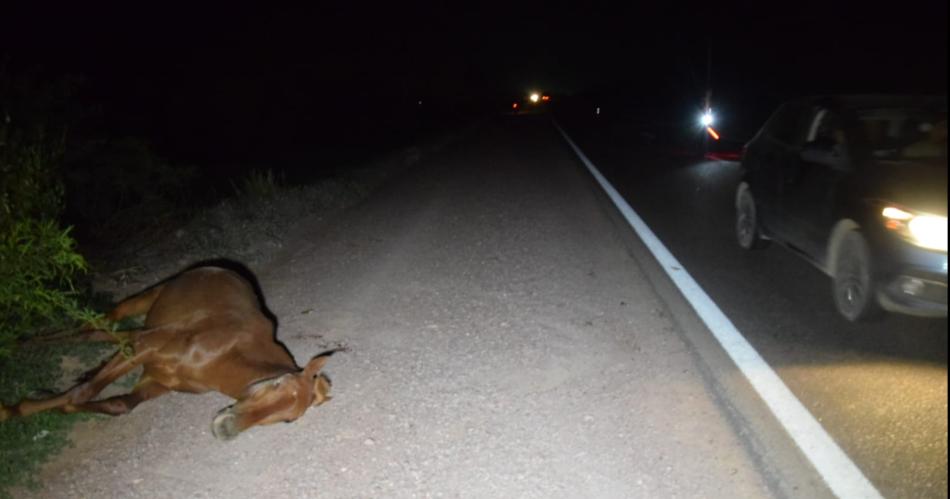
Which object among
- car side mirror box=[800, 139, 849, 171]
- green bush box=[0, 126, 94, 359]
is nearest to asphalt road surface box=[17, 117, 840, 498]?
green bush box=[0, 126, 94, 359]

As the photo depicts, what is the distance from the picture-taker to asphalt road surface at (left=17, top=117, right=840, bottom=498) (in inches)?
132

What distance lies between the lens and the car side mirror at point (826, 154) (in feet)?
18.7

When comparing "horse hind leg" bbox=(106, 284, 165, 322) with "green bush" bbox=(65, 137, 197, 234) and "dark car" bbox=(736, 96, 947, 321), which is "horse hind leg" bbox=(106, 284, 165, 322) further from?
"dark car" bbox=(736, 96, 947, 321)

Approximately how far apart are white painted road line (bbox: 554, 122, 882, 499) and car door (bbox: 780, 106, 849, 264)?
107cm

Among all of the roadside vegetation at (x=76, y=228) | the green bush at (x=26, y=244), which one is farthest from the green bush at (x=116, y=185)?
the green bush at (x=26, y=244)

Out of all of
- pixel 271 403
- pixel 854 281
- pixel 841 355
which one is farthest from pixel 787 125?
pixel 271 403

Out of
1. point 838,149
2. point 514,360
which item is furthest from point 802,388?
point 838,149

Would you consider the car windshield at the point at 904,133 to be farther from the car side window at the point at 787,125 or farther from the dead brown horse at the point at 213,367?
the dead brown horse at the point at 213,367

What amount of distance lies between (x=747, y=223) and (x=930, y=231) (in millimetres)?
3122

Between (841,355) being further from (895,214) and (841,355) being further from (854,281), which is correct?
(895,214)

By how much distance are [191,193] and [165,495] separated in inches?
454

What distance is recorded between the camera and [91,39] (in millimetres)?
16344

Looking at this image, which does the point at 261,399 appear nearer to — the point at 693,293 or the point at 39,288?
the point at 39,288

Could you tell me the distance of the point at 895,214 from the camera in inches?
193
